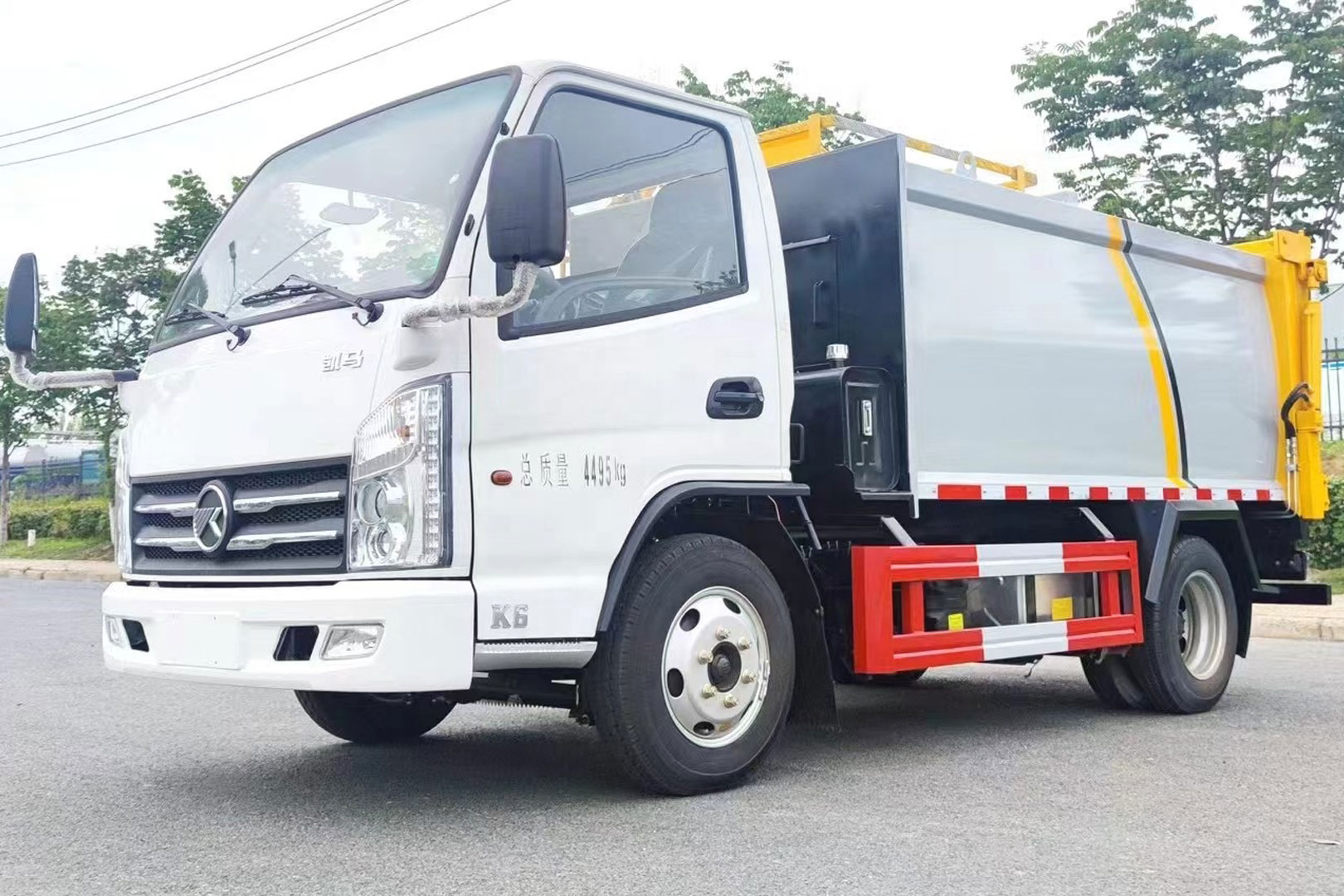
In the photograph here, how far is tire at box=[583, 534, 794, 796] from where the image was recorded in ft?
16.2

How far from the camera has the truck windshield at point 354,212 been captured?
4922mm

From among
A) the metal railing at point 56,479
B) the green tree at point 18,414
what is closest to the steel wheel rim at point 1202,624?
the green tree at point 18,414

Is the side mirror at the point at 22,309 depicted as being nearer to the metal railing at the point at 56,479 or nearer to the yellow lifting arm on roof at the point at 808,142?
the yellow lifting arm on roof at the point at 808,142

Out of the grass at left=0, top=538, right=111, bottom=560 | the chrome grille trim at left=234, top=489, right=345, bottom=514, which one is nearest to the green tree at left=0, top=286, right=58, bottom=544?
the grass at left=0, top=538, right=111, bottom=560

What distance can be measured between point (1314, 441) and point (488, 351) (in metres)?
5.90

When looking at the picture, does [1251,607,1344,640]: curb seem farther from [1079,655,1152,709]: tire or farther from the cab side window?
the cab side window

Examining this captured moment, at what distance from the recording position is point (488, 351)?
4.66 meters

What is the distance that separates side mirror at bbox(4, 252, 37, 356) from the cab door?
1.98 m

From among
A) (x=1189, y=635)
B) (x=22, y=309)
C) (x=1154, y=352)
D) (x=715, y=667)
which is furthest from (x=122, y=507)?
(x=1189, y=635)

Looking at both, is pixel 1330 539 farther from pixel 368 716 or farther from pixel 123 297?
pixel 123 297

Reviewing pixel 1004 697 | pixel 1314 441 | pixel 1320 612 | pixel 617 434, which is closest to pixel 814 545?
pixel 617 434

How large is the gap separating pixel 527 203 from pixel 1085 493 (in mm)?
3808

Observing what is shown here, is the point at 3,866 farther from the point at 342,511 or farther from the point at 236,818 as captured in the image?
the point at 342,511

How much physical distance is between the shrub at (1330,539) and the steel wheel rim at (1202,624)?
7294 mm
